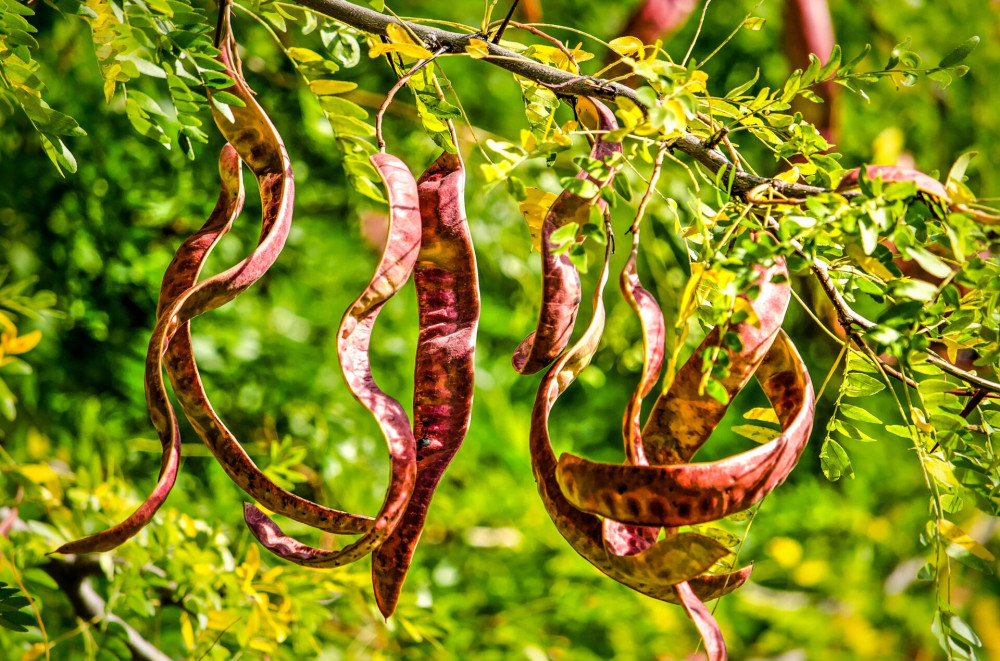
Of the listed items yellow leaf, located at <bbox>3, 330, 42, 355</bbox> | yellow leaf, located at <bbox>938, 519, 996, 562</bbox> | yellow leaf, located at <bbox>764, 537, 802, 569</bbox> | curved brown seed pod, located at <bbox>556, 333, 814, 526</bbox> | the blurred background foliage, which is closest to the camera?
→ curved brown seed pod, located at <bbox>556, 333, 814, 526</bbox>

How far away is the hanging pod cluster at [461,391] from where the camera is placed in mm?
312

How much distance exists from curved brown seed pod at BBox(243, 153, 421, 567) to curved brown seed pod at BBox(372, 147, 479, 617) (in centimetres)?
2

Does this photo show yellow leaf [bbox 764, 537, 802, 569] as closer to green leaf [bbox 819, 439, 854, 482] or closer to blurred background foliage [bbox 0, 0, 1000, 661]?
blurred background foliage [bbox 0, 0, 1000, 661]

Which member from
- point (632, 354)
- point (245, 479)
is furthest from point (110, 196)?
point (245, 479)

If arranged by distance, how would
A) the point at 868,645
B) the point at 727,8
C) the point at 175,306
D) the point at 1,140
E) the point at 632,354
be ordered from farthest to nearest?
the point at 868,645, the point at 727,8, the point at 632,354, the point at 1,140, the point at 175,306

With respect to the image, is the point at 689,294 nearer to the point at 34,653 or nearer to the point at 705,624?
the point at 705,624

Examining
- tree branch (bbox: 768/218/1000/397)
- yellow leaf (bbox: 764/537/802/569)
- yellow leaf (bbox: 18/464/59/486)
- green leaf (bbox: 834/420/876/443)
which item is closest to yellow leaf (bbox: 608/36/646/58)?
tree branch (bbox: 768/218/1000/397)

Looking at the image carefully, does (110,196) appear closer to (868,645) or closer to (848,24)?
(848,24)

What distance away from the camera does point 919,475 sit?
66.3 inches

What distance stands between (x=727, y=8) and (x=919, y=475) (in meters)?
0.97

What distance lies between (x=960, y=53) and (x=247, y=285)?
13.8 inches

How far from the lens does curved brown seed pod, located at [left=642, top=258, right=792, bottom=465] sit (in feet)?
1.15

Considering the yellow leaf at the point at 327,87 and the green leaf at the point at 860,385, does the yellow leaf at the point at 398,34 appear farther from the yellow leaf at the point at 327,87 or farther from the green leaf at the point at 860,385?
the green leaf at the point at 860,385

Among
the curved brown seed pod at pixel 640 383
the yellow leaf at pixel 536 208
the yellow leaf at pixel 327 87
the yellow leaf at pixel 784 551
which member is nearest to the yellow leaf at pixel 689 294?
the curved brown seed pod at pixel 640 383
